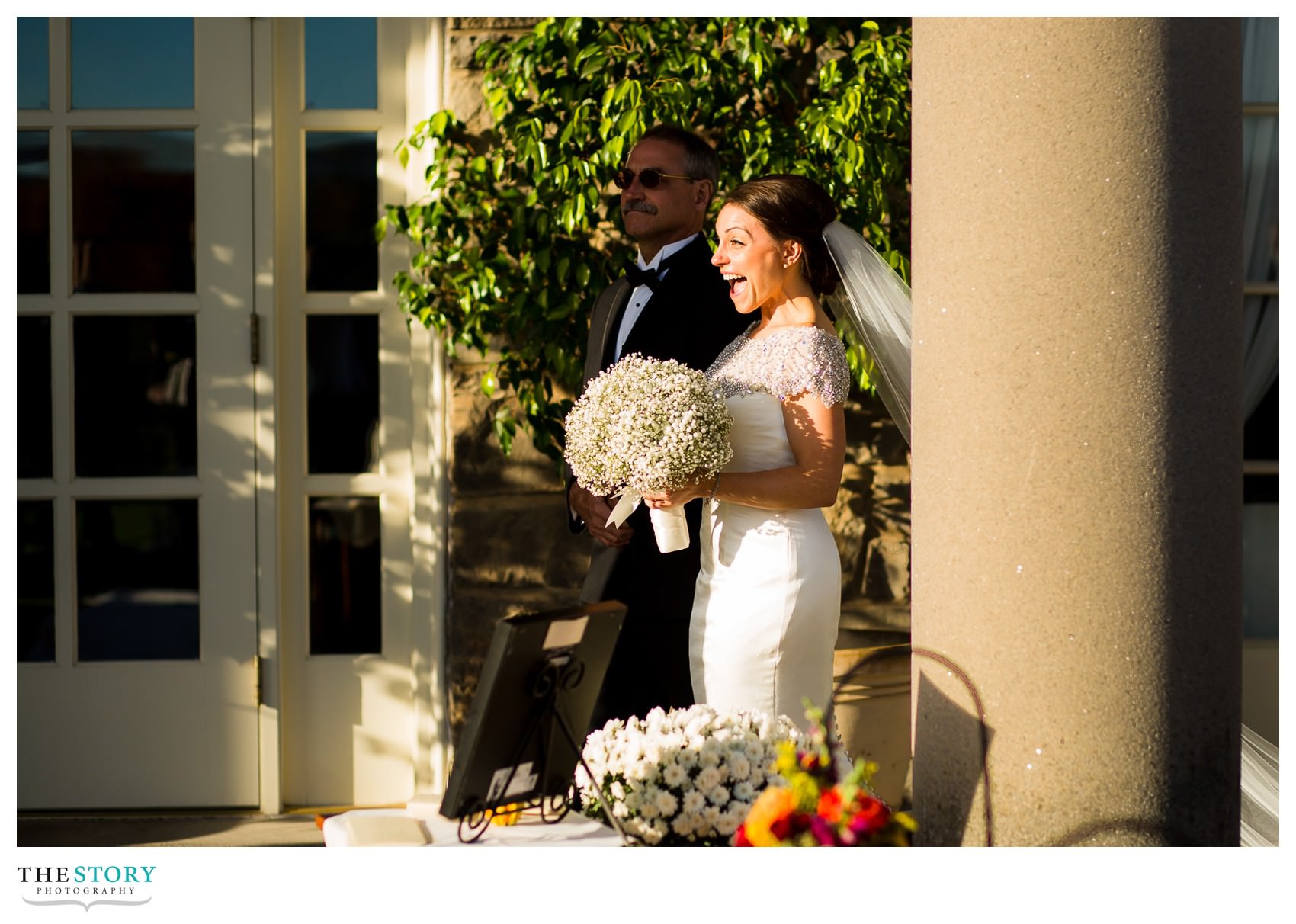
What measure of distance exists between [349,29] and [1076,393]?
3.17 m

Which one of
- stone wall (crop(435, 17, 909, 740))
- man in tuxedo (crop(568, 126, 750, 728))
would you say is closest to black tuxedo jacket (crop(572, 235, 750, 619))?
man in tuxedo (crop(568, 126, 750, 728))

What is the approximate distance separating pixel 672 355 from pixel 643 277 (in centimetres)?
23

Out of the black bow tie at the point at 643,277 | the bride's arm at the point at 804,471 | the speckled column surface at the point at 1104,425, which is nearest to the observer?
the speckled column surface at the point at 1104,425

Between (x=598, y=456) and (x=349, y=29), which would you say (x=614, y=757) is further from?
(x=349, y=29)

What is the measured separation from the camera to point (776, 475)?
270 cm

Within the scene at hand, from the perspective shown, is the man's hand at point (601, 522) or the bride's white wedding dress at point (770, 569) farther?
the man's hand at point (601, 522)

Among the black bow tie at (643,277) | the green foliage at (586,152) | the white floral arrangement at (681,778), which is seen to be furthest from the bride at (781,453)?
the green foliage at (586,152)

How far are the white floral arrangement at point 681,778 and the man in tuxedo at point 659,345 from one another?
981 mm

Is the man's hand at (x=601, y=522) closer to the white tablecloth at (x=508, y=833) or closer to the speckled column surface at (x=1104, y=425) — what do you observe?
the white tablecloth at (x=508, y=833)

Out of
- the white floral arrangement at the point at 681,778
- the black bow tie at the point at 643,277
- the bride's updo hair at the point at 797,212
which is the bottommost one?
the white floral arrangement at the point at 681,778

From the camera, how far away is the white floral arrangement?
202 cm

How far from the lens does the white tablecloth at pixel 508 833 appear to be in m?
1.96

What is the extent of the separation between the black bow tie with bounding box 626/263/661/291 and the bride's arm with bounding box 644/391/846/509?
0.67 meters
